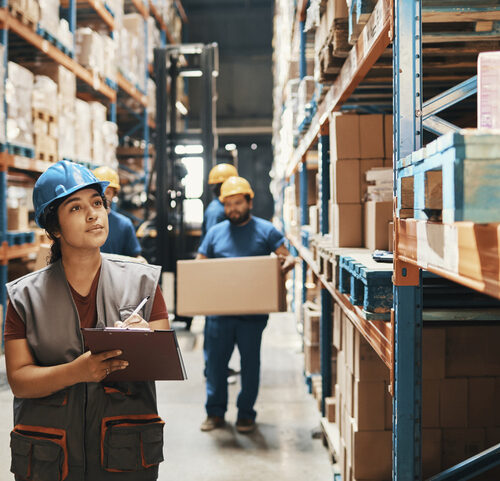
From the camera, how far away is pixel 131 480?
1937mm

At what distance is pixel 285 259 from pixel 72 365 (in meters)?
2.83

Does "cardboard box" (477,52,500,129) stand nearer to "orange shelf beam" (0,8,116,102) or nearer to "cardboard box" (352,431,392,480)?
"cardboard box" (352,431,392,480)

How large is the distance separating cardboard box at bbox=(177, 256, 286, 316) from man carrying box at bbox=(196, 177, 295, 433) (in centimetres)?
25

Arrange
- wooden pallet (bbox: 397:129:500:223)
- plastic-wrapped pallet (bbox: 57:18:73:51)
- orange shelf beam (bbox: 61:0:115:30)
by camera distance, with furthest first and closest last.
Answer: orange shelf beam (bbox: 61:0:115:30) → plastic-wrapped pallet (bbox: 57:18:73:51) → wooden pallet (bbox: 397:129:500:223)

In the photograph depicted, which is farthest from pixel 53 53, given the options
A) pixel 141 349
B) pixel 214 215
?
pixel 141 349

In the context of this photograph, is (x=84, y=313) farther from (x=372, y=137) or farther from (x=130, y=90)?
(x=130, y=90)

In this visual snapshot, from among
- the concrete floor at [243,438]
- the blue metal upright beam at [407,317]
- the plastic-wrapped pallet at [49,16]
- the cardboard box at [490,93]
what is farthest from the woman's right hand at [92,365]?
the plastic-wrapped pallet at [49,16]

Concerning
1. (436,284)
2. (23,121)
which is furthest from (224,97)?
(436,284)

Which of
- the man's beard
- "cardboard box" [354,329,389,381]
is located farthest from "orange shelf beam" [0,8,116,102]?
"cardboard box" [354,329,389,381]

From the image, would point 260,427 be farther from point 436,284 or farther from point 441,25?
point 441,25

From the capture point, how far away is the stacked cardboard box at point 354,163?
3.16 meters

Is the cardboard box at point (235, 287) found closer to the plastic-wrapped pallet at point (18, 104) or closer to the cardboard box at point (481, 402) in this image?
the cardboard box at point (481, 402)

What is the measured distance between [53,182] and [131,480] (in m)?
1.09

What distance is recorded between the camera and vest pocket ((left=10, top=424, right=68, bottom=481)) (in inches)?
72.0
